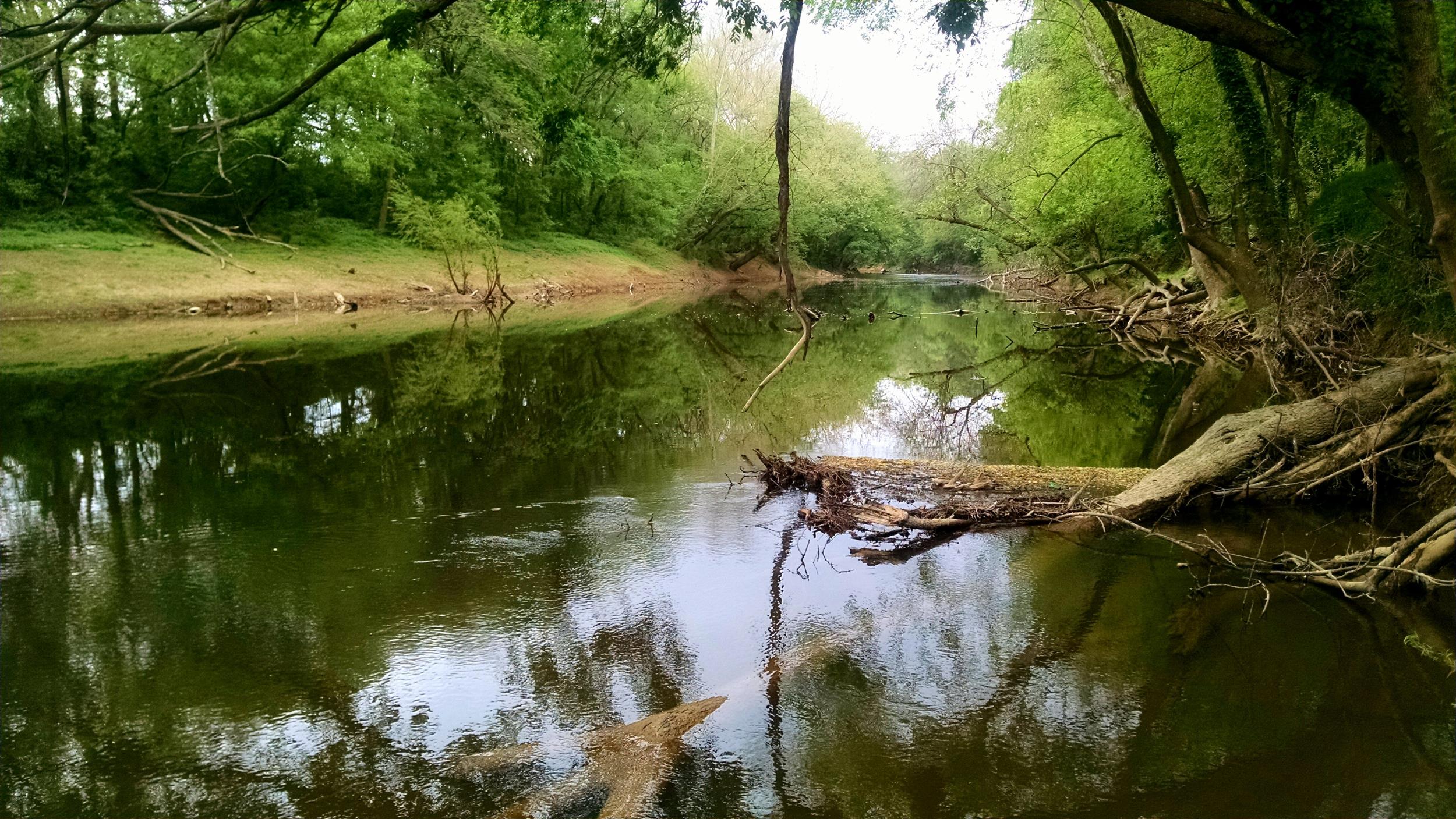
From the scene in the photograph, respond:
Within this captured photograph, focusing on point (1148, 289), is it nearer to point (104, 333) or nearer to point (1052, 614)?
point (1052, 614)

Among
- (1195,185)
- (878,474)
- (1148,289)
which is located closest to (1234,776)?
(878,474)

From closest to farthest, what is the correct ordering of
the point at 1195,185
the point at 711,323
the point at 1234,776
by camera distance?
the point at 1234,776
the point at 1195,185
the point at 711,323

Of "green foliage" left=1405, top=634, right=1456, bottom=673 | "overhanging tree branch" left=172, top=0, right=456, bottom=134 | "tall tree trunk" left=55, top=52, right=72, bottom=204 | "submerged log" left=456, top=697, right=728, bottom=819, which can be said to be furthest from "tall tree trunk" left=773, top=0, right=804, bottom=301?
"tall tree trunk" left=55, top=52, right=72, bottom=204

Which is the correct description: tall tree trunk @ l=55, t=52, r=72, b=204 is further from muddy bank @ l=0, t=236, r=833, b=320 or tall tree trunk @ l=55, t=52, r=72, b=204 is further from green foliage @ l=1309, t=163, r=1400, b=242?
green foliage @ l=1309, t=163, r=1400, b=242

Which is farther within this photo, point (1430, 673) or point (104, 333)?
point (104, 333)

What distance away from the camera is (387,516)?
818 centimetres

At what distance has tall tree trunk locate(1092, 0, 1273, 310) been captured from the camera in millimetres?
13314

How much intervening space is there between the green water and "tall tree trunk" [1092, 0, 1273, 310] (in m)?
5.01

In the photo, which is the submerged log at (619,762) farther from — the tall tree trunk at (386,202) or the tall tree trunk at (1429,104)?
the tall tree trunk at (386,202)

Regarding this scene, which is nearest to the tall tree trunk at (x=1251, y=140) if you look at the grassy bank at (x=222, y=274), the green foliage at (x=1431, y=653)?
the green foliage at (x=1431, y=653)

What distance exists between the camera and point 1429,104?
20.0ft

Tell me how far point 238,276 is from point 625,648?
27.3 m

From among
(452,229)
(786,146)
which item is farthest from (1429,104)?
(452,229)

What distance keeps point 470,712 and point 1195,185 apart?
2043 centimetres
